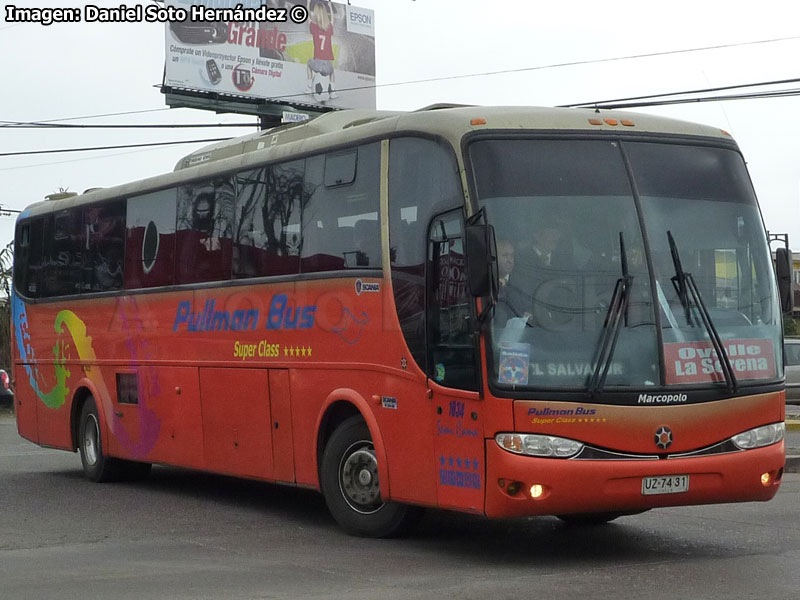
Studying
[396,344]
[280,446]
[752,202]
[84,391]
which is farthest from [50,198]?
[752,202]

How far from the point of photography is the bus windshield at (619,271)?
364 inches

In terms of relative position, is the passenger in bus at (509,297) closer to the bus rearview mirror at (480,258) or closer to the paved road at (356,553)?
the bus rearview mirror at (480,258)

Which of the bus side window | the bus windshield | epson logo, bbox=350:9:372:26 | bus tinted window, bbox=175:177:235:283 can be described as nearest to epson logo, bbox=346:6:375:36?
epson logo, bbox=350:9:372:26

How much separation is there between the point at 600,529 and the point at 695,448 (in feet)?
7.23

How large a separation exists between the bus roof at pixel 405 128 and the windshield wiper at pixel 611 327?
4.04 feet

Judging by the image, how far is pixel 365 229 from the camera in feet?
35.4

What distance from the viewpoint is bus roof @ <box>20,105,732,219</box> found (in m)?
9.91

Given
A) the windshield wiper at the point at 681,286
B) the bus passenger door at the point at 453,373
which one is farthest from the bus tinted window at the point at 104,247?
the windshield wiper at the point at 681,286

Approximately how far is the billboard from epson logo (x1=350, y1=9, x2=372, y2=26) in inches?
1.5

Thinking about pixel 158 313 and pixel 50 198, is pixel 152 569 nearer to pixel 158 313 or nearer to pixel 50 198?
pixel 158 313

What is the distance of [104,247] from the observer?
15602 mm

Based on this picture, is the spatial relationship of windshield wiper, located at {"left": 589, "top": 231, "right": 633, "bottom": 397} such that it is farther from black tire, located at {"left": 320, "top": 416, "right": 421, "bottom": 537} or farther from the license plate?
black tire, located at {"left": 320, "top": 416, "right": 421, "bottom": 537}

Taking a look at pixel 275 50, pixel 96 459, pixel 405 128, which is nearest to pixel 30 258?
pixel 96 459

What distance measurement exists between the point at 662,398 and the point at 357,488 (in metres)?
2.81
